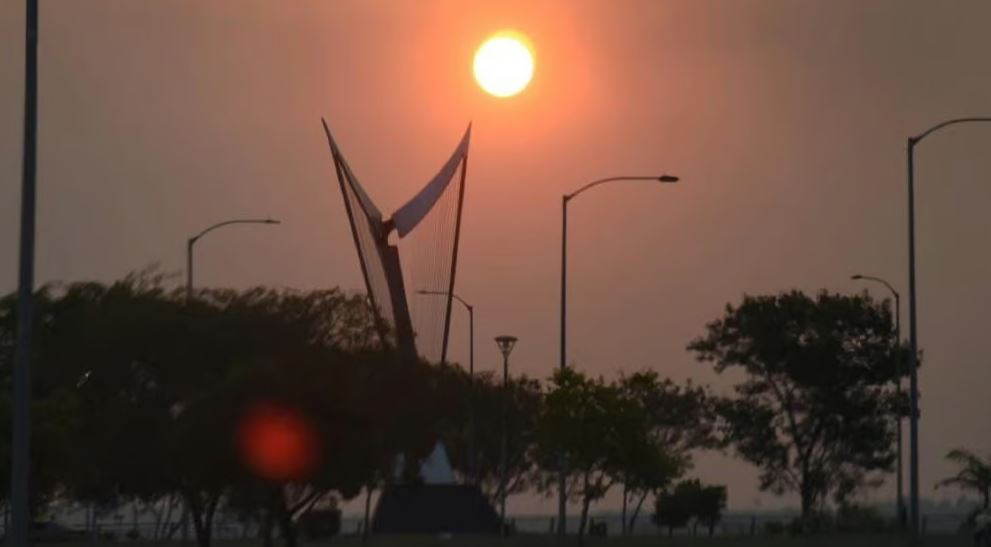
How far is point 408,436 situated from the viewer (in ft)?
190

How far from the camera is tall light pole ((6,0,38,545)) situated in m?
28.8

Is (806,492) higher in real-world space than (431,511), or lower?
higher

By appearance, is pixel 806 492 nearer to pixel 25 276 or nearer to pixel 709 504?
pixel 709 504

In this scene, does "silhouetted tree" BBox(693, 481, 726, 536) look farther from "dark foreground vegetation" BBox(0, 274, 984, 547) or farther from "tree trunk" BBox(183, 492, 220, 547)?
"tree trunk" BBox(183, 492, 220, 547)

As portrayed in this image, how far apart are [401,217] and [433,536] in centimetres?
1311

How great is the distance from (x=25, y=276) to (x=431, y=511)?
4949 cm

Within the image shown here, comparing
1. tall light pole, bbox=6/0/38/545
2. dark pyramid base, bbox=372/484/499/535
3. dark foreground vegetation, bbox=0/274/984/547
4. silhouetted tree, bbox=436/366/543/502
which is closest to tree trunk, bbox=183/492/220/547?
dark foreground vegetation, bbox=0/274/984/547

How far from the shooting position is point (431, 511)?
77750mm

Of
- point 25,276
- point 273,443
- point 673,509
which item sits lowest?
point 673,509

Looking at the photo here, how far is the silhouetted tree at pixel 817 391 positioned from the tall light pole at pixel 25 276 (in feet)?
265

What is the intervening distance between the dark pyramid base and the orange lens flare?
2052 centimetres

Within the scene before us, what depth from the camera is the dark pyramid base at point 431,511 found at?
76.6 m

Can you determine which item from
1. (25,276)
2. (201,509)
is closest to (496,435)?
(201,509)

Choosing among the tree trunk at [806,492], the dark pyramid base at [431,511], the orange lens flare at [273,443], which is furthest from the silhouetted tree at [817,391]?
the orange lens flare at [273,443]
